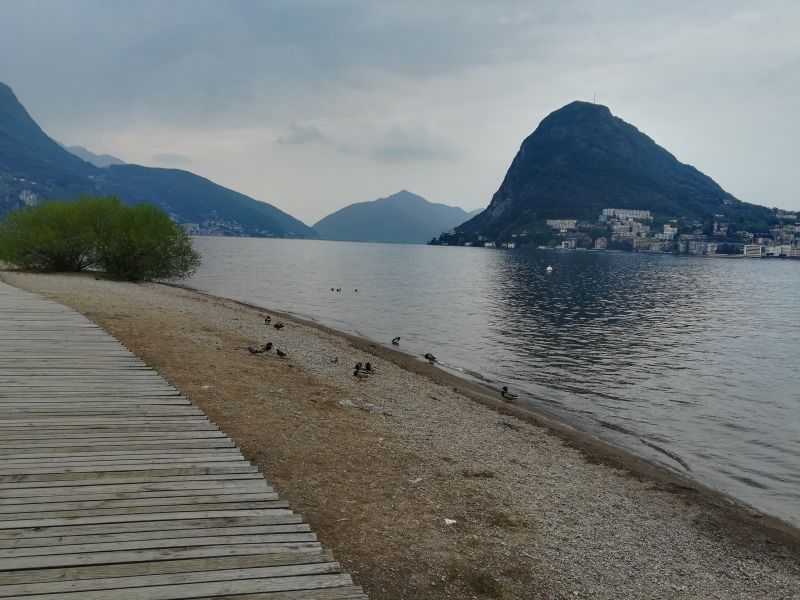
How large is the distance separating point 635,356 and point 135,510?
118 feet

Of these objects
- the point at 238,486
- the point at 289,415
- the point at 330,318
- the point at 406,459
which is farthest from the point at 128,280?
the point at 238,486

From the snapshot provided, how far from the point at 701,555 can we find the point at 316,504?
8.06 m

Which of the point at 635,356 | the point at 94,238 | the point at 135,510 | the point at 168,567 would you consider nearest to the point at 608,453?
the point at 135,510

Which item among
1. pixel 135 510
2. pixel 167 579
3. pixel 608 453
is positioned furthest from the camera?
pixel 608 453

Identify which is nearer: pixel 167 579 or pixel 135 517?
pixel 167 579

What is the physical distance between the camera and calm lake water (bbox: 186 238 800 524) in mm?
19406

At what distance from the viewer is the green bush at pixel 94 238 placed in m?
47.5

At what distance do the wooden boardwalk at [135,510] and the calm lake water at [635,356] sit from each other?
1498 centimetres

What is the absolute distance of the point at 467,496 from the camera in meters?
11.4

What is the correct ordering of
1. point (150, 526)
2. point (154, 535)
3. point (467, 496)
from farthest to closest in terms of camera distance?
point (467, 496) → point (150, 526) → point (154, 535)

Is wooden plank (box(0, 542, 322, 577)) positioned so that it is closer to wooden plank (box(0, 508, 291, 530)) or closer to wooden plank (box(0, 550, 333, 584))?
wooden plank (box(0, 550, 333, 584))

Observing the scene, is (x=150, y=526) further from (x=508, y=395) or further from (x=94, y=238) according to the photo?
(x=94, y=238)

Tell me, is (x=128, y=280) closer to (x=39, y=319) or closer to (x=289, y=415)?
(x=39, y=319)

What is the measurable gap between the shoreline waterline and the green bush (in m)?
33.1
